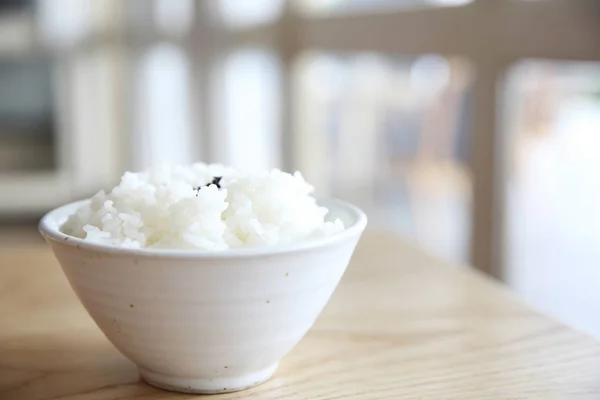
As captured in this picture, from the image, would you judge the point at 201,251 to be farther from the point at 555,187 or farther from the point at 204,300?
the point at 555,187

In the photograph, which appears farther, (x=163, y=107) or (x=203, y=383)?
(x=163, y=107)

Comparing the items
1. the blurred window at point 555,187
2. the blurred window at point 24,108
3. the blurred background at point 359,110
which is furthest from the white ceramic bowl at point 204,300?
the blurred window at point 24,108

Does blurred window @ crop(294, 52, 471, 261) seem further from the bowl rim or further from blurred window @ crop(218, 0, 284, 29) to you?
the bowl rim

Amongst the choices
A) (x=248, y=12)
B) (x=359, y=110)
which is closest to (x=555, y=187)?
(x=359, y=110)

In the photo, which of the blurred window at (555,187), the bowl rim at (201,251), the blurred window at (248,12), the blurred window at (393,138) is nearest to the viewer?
the bowl rim at (201,251)

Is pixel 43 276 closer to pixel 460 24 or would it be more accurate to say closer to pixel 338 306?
pixel 338 306

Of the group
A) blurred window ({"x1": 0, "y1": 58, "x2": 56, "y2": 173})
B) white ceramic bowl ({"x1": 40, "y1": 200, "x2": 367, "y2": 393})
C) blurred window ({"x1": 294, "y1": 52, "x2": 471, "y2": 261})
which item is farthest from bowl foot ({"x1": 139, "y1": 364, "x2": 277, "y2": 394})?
blurred window ({"x1": 0, "y1": 58, "x2": 56, "y2": 173})

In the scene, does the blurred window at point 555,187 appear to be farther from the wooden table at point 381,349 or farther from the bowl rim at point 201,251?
the bowl rim at point 201,251
